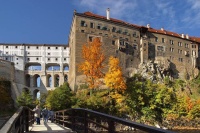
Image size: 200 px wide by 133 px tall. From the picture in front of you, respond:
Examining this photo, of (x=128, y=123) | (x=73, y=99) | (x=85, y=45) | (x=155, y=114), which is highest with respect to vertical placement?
(x=85, y=45)

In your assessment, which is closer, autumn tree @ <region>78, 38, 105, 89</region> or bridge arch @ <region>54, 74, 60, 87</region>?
autumn tree @ <region>78, 38, 105, 89</region>

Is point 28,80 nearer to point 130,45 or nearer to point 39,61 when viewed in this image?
point 39,61

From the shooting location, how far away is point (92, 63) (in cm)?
5628

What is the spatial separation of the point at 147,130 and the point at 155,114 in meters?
50.7

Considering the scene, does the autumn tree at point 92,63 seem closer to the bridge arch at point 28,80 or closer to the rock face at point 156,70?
the rock face at point 156,70

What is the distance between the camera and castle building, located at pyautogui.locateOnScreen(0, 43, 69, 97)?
79.2 metres

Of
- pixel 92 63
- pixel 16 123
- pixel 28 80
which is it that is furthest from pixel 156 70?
pixel 16 123

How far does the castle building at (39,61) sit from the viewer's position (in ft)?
260

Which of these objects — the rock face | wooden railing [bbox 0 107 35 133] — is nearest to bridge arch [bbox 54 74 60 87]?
the rock face

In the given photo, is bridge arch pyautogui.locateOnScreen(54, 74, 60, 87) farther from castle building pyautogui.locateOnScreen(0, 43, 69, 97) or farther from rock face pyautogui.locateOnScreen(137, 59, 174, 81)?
rock face pyautogui.locateOnScreen(137, 59, 174, 81)

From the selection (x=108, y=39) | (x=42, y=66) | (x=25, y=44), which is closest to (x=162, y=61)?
(x=108, y=39)

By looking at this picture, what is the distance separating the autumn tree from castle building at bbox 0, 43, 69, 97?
2204cm

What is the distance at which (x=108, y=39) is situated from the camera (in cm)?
6675

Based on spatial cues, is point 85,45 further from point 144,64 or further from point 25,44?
point 25,44
